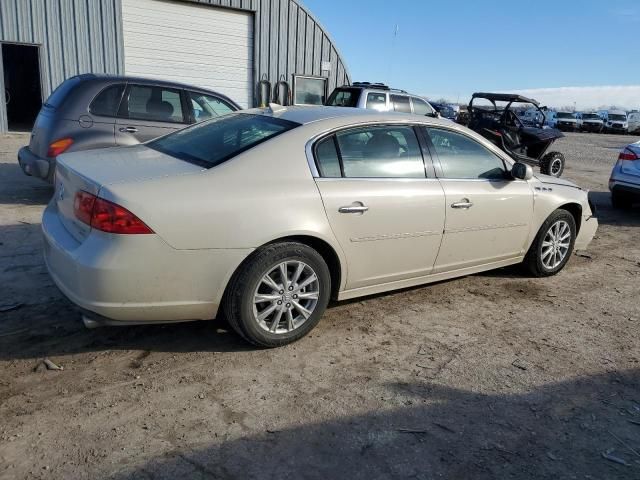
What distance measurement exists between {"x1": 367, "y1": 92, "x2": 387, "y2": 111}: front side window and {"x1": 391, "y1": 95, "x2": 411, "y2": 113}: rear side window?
0.80ft

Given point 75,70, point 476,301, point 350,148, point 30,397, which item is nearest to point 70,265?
point 30,397

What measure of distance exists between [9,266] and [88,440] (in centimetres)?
274

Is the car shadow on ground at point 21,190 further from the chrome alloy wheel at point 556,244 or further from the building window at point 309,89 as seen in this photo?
the building window at point 309,89

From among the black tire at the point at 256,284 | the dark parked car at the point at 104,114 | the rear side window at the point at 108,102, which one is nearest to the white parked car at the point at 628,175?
the dark parked car at the point at 104,114

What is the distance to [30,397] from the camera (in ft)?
9.46

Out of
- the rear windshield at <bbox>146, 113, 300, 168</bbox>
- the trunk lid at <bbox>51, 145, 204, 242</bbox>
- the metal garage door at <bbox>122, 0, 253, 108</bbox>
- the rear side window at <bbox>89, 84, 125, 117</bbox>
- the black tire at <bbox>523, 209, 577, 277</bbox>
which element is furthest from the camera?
the metal garage door at <bbox>122, 0, 253, 108</bbox>

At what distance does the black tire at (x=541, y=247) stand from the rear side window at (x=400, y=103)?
27.8 feet

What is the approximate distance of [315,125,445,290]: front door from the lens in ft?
12.1

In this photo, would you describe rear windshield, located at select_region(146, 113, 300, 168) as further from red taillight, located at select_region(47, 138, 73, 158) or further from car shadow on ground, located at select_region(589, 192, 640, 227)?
car shadow on ground, located at select_region(589, 192, 640, 227)

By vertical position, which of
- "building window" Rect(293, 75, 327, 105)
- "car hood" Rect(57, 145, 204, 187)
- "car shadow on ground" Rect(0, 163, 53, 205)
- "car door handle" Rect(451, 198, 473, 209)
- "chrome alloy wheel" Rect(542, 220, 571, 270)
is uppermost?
"building window" Rect(293, 75, 327, 105)

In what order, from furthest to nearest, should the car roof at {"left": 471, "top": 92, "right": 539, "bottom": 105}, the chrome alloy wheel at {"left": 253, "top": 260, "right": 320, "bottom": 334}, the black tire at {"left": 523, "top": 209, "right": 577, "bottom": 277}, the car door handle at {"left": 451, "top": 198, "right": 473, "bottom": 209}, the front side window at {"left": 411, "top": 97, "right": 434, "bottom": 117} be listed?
the front side window at {"left": 411, "top": 97, "right": 434, "bottom": 117}
the car roof at {"left": 471, "top": 92, "right": 539, "bottom": 105}
the black tire at {"left": 523, "top": 209, "right": 577, "bottom": 277}
the car door handle at {"left": 451, "top": 198, "right": 473, "bottom": 209}
the chrome alloy wheel at {"left": 253, "top": 260, "right": 320, "bottom": 334}

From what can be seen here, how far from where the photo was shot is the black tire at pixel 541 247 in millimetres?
5031

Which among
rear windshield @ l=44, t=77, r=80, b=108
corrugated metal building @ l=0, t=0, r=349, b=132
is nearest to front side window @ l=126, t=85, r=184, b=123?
rear windshield @ l=44, t=77, r=80, b=108

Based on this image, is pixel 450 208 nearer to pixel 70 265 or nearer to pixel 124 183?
pixel 124 183
